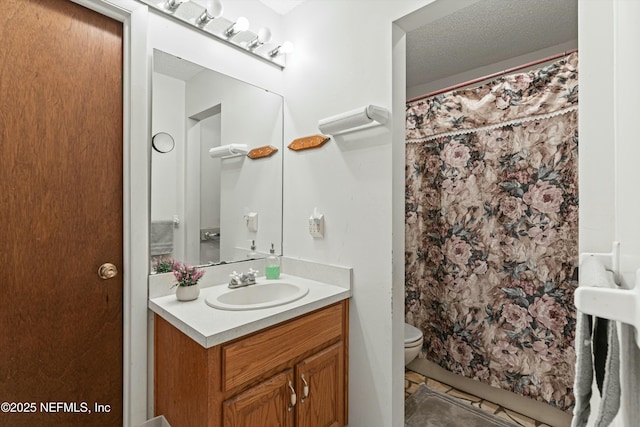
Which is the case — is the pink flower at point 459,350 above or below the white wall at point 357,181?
below

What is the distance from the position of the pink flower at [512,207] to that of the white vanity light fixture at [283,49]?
62.6 inches

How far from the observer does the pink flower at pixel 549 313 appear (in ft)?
5.39

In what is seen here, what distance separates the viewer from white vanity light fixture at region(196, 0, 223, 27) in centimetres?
145

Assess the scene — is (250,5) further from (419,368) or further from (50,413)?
(419,368)

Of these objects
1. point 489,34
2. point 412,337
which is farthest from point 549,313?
point 489,34

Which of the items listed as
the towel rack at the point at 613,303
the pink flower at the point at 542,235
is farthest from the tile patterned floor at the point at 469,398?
the towel rack at the point at 613,303

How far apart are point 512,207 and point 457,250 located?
1.42ft

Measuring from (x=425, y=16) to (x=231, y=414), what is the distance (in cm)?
177

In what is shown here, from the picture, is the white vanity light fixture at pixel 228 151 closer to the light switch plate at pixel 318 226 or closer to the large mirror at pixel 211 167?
the large mirror at pixel 211 167

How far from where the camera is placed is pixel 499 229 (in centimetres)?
186

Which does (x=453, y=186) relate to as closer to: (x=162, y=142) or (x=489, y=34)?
(x=489, y=34)

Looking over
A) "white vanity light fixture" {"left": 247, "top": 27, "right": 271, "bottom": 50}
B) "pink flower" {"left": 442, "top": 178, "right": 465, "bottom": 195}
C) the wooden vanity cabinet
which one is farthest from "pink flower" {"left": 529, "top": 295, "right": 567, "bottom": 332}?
"white vanity light fixture" {"left": 247, "top": 27, "right": 271, "bottom": 50}

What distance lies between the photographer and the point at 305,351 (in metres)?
1.30

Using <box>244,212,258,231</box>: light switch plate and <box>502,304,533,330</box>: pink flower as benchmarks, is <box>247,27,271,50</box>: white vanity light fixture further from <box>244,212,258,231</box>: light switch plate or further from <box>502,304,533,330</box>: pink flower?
<box>502,304,533,330</box>: pink flower
